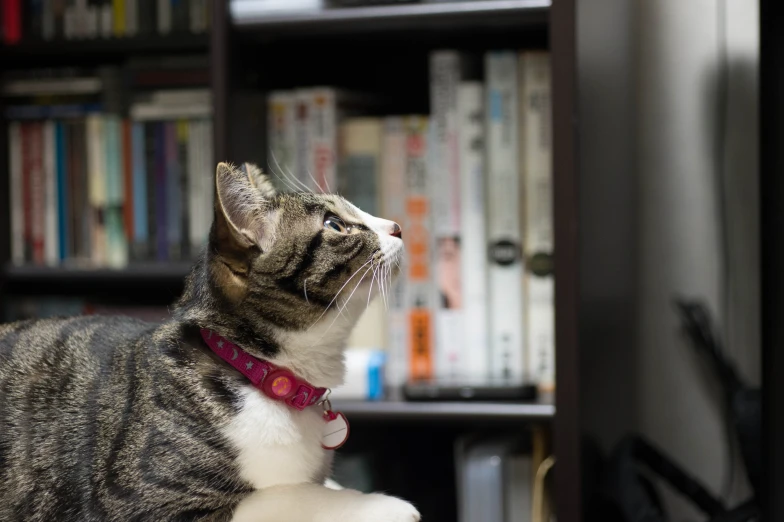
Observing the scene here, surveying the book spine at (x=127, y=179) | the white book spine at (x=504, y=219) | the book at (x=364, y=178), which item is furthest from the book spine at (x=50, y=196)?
the white book spine at (x=504, y=219)

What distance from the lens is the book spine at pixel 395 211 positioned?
3.83ft

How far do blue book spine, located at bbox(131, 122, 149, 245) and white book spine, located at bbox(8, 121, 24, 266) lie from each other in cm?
20

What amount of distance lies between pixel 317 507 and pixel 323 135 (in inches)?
26.5

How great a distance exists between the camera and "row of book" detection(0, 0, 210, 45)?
1.32 metres

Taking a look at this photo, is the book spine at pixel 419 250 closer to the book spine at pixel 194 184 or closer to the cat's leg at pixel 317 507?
the book spine at pixel 194 184

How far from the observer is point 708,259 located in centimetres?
133

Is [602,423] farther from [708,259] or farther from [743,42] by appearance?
[743,42]

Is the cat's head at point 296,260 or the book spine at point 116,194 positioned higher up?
the book spine at point 116,194

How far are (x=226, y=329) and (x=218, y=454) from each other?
102mm

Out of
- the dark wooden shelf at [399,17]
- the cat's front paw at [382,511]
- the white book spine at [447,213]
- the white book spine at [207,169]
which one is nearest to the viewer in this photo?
the cat's front paw at [382,511]

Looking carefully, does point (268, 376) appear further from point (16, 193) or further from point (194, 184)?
point (16, 193)

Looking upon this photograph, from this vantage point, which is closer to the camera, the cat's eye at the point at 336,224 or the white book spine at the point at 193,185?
the cat's eye at the point at 336,224

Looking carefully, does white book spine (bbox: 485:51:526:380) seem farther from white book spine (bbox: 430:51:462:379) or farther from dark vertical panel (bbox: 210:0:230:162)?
dark vertical panel (bbox: 210:0:230:162)

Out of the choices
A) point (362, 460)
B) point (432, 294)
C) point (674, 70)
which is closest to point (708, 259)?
point (674, 70)
